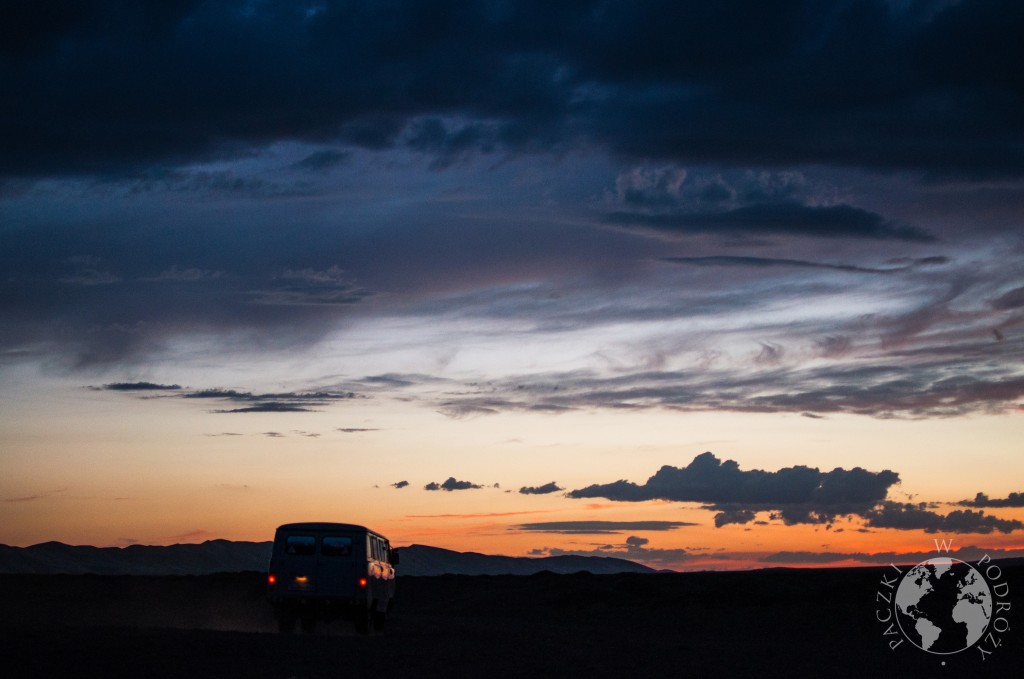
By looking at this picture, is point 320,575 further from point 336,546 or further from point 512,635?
point 512,635

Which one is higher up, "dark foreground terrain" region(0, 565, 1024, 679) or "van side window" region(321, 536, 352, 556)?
"van side window" region(321, 536, 352, 556)

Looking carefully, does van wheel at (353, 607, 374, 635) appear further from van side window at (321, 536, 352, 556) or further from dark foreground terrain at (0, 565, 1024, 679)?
van side window at (321, 536, 352, 556)

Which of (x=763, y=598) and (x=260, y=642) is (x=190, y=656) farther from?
(x=763, y=598)

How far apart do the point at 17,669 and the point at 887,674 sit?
18.5m

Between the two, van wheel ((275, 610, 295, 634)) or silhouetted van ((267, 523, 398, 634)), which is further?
van wheel ((275, 610, 295, 634))

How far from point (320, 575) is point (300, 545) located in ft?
→ 3.51

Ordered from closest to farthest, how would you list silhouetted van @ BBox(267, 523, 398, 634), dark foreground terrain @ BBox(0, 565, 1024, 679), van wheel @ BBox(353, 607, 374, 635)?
dark foreground terrain @ BBox(0, 565, 1024, 679)
silhouetted van @ BBox(267, 523, 398, 634)
van wheel @ BBox(353, 607, 374, 635)

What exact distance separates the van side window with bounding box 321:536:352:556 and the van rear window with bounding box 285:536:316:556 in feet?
1.03

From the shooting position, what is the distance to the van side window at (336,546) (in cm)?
2989

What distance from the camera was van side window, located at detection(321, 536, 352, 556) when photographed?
29891 mm

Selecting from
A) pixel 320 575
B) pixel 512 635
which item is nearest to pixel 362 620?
pixel 320 575

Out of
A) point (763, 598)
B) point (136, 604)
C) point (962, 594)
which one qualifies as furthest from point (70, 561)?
point (962, 594)

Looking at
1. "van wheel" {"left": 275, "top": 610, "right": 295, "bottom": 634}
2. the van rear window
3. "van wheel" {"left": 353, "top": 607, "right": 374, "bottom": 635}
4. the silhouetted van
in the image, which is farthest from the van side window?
"van wheel" {"left": 275, "top": 610, "right": 295, "bottom": 634}

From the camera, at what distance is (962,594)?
41.2 meters
